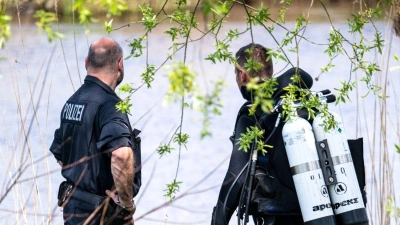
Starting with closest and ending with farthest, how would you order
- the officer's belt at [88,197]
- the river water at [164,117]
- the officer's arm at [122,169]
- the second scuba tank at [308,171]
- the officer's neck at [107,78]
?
the second scuba tank at [308,171], the officer's arm at [122,169], the officer's belt at [88,197], the officer's neck at [107,78], the river water at [164,117]

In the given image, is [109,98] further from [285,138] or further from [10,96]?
[10,96]

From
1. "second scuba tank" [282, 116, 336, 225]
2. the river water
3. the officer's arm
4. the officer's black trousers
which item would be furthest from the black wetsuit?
the river water

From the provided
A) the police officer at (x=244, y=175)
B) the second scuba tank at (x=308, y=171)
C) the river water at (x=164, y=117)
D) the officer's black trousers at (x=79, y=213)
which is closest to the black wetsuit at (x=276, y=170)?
the police officer at (x=244, y=175)

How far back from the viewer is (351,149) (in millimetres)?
3000

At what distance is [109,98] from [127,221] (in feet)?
1.68

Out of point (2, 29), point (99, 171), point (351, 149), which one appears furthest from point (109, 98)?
point (2, 29)

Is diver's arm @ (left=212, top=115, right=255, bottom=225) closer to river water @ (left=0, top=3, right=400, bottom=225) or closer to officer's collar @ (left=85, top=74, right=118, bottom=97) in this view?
officer's collar @ (left=85, top=74, right=118, bottom=97)

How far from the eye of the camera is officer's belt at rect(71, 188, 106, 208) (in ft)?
10.6

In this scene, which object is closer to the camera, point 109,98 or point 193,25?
point 193,25

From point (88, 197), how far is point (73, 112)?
1.16 ft

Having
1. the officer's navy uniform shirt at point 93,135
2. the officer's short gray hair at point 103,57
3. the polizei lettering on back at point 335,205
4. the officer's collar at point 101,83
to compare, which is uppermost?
the officer's short gray hair at point 103,57

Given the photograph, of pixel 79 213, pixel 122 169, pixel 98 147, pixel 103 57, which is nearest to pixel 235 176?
pixel 122 169

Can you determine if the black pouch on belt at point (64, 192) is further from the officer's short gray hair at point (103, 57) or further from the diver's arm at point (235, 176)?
the diver's arm at point (235, 176)

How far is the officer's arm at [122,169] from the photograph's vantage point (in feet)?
10.2
